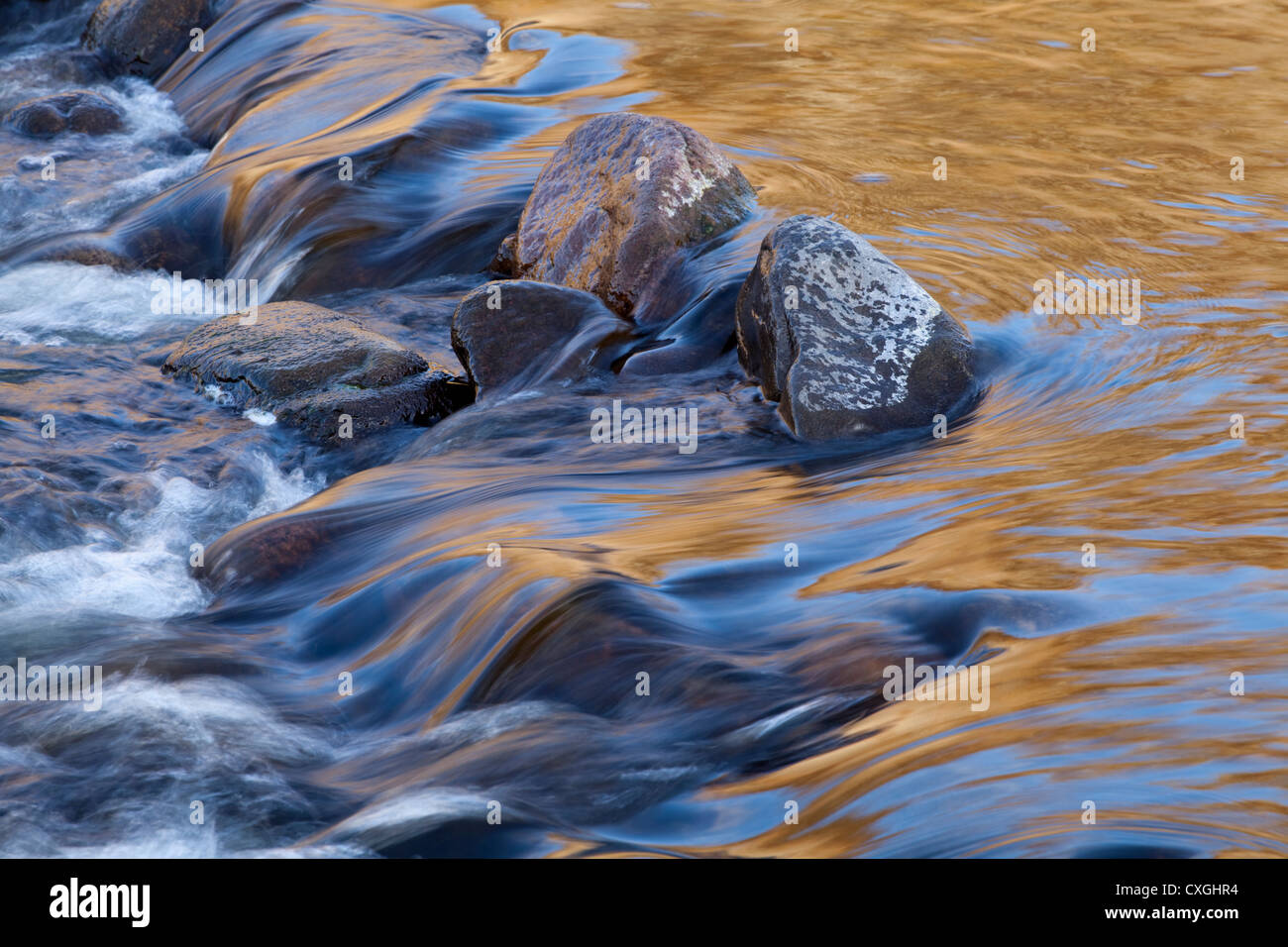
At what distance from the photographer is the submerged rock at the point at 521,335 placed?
681 centimetres

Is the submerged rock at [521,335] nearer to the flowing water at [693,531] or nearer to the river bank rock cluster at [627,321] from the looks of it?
the river bank rock cluster at [627,321]

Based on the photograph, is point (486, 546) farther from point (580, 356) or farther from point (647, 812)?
point (580, 356)

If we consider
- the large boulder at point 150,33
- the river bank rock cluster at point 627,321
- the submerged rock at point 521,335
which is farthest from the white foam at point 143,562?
the large boulder at point 150,33

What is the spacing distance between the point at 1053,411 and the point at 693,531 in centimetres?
173

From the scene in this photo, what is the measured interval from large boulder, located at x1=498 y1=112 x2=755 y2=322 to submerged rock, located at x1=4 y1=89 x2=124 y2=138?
6.05m

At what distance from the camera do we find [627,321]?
7.15 meters

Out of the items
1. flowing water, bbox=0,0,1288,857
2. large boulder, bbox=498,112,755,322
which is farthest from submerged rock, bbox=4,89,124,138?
large boulder, bbox=498,112,755,322

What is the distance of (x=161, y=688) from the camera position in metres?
4.57

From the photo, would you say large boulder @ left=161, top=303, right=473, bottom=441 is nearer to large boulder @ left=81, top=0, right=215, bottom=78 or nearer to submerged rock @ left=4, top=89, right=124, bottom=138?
submerged rock @ left=4, top=89, right=124, bottom=138

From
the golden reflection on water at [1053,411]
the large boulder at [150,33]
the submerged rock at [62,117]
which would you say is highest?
the large boulder at [150,33]

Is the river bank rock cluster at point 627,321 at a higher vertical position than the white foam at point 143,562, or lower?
higher

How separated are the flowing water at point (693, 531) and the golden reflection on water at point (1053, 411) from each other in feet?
0.07
